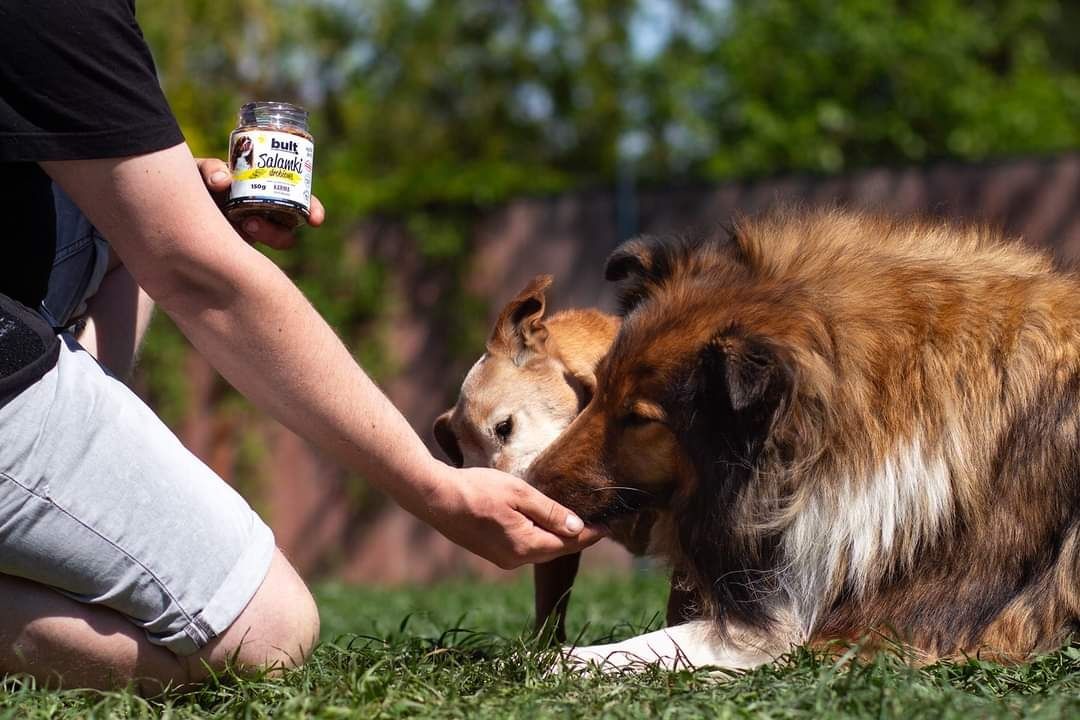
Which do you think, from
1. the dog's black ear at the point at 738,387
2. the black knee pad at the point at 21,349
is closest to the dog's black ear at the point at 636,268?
the dog's black ear at the point at 738,387

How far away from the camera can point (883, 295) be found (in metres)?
2.90

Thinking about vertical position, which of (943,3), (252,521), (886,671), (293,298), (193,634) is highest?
(943,3)

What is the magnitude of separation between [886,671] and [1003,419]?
741mm

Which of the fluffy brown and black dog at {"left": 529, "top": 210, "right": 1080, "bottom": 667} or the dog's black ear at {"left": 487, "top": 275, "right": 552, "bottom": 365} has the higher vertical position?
the dog's black ear at {"left": 487, "top": 275, "right": 552, "bottom": 365}

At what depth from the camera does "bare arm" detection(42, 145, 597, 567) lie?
250 centimetres

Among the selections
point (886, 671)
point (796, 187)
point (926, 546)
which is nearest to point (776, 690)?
point (886, 671)

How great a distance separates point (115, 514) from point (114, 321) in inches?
41.1

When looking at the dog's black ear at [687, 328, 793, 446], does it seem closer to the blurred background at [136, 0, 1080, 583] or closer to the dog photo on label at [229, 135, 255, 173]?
the blurred background at [136, 0, 1080, 583]

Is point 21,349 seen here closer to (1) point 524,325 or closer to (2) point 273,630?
(2) point 273,630

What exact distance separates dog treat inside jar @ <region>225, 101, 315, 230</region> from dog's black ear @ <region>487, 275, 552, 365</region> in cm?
132

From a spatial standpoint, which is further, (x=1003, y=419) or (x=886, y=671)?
(x=1003, y=419)

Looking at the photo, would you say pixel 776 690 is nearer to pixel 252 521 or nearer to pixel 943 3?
pixel 252 521

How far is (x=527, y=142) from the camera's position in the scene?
14547 millimetres

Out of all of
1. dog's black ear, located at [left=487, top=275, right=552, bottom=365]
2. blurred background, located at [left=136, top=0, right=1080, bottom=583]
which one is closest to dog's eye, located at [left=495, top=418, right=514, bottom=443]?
dog's black ear, located at [left=487, top=275, right=552, bottom=365]
